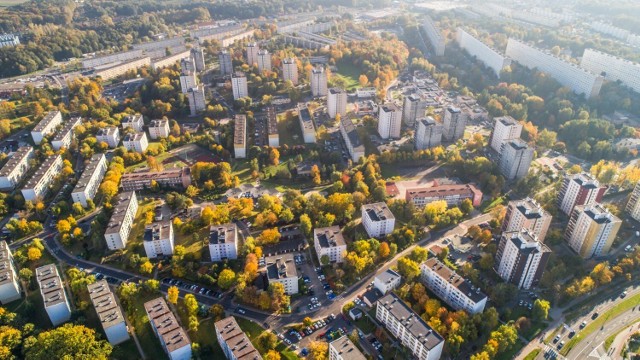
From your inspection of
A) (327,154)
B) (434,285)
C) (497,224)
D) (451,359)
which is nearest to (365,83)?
(327,154)

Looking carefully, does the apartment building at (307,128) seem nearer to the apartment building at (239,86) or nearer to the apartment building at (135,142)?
the apartment building at (239,86)

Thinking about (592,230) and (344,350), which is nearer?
(344,350)

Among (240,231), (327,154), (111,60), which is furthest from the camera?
(111,60)

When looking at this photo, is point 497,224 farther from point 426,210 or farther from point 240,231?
point 240,231

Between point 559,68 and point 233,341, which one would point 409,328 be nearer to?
point 233,341

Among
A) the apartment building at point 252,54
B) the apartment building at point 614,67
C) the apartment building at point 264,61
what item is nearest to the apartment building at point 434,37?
the apartment building at point 614,67

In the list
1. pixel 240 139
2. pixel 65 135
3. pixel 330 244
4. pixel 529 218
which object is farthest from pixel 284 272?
pixel 65 135
